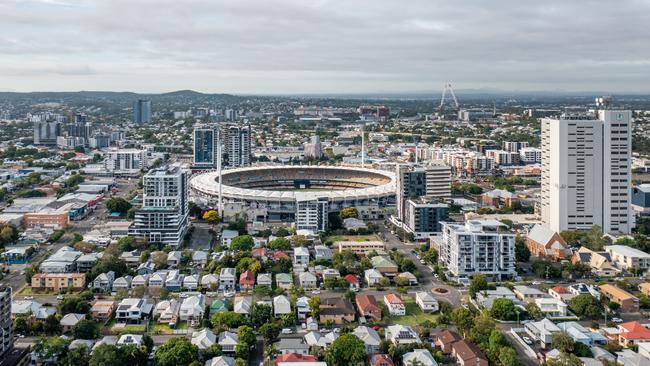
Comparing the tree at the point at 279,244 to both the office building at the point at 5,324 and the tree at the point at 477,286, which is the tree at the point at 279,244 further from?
the office building at the point at 5,324

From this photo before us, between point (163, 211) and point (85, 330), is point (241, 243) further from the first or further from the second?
point (85, 330)

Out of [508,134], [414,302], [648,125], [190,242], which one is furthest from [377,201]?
[648,125]

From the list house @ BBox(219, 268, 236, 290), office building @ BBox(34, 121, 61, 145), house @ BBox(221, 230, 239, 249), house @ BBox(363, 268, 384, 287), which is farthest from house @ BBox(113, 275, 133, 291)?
office building @ BBox(34, 121, 61, 145)

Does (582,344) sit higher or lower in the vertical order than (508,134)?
lower

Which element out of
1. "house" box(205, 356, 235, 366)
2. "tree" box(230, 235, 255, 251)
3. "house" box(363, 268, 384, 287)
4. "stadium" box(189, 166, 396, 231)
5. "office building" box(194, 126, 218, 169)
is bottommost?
"house" box(205, 356, 235, 366)

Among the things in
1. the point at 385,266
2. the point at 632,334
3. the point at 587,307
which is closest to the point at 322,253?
the point at 385,266

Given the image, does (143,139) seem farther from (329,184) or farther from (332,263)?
(332,263)

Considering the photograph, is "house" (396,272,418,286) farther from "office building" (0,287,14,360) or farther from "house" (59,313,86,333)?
"office building" (0,287,14,360)
